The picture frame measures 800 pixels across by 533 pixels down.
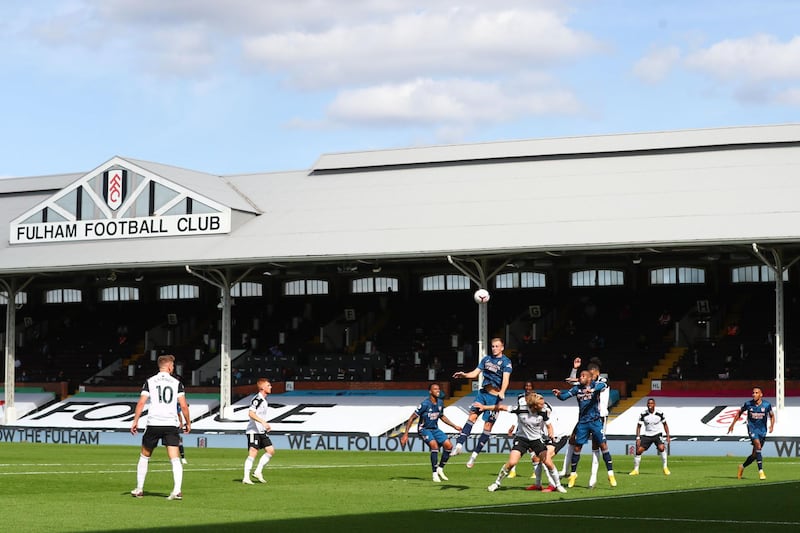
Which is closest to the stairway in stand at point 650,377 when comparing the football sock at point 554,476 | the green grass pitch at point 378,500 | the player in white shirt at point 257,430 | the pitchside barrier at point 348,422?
the pitchside barrier at point 348,422

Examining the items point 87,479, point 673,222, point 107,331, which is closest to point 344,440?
point 673,222

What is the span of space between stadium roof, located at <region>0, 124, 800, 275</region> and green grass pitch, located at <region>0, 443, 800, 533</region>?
14702 mm

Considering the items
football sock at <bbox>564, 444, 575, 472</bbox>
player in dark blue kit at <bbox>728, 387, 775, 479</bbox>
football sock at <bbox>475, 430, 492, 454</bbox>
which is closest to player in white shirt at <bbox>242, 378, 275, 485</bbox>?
football sock at <bbox>475, 430, 492, 454</bbox>

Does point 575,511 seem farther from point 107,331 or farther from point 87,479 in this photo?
point 107,331

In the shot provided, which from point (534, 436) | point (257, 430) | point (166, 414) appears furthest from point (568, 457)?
point (166, 414)

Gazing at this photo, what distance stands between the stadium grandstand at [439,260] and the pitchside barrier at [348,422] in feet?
4.20

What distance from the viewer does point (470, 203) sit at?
2004 inches

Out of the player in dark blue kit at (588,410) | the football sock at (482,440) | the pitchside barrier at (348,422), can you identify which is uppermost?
the player in dark blue kit at (588,410)

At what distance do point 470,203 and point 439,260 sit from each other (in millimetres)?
5441

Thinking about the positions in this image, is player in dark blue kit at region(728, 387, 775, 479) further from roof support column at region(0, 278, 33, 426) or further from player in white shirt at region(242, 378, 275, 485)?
roof support column at region(0, 278, 33, 426)

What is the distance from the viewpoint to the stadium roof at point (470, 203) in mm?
44875

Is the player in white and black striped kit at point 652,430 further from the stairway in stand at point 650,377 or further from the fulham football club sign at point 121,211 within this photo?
the fulham football club sign at point 121,211

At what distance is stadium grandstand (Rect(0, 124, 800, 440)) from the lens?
4662cm

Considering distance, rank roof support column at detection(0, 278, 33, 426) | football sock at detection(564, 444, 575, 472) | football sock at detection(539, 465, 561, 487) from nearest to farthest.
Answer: football sock at detection(539, 465, 561, 487) < football sock at detection(564, 444, 575, 472) < roof support column at detection(0, 278, 33, 426)
